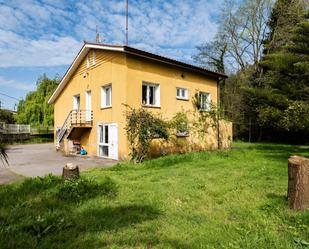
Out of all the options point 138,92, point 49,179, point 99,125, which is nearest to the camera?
point 49,179

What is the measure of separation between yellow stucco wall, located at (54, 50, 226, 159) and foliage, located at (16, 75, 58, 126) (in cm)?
2324

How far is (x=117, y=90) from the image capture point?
597 inches

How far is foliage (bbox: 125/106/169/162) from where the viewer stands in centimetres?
1320

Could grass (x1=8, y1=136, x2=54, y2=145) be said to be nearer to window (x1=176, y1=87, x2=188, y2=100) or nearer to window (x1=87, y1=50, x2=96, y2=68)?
window (x1=87, y1=50, x2=96, y2=68)

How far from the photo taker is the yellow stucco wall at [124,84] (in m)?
14.7

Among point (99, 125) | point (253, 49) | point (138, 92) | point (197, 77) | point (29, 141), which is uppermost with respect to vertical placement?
point (253, 49)

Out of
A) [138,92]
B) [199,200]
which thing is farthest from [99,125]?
[199,200]

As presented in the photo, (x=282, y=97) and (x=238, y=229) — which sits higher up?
(x=282, y=97)

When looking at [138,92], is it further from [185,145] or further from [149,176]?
[149,176]

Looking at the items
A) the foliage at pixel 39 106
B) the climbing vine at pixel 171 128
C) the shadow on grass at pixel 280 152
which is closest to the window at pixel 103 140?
the climbing vine at pixel 171 128

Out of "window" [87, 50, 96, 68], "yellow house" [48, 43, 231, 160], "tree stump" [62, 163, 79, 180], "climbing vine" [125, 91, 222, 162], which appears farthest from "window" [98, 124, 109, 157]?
"tree stump" [62, 163, 79, 180]

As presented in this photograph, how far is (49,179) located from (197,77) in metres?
13.5

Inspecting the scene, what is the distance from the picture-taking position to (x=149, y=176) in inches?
362

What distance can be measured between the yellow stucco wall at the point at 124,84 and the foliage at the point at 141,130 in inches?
32.9
